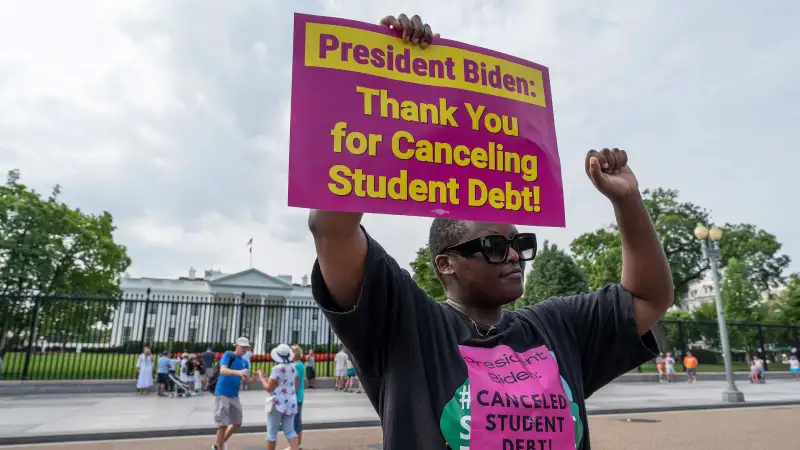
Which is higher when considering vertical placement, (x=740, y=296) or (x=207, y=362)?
(x=740, y=296)

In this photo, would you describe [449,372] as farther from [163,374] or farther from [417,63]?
[163,374]

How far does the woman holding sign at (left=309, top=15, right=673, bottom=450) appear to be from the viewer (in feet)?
4.87

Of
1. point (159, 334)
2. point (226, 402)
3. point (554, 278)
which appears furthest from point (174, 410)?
point (554, 278)

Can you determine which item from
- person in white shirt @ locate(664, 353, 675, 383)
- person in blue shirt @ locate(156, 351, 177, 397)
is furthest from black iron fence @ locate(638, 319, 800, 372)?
person in blue shirt @ locate(156, 351, 177, 397)

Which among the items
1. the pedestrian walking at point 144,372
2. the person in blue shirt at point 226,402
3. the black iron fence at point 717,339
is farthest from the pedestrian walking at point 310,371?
the black iron fence at point 717,339

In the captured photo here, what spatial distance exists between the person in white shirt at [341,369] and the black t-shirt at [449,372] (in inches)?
639

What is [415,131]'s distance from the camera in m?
1.75

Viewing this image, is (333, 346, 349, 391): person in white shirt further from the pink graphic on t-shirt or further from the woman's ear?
the pink graphic on t-shirt

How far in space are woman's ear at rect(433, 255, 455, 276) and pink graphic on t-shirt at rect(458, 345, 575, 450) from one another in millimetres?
319

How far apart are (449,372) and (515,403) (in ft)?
0.75

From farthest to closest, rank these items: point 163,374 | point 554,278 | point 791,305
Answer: point 791,305
point 554,278
point 163,374

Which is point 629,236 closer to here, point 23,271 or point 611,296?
point 611,296

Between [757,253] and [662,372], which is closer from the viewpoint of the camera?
[662,372]

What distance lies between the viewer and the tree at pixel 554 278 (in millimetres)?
21344
